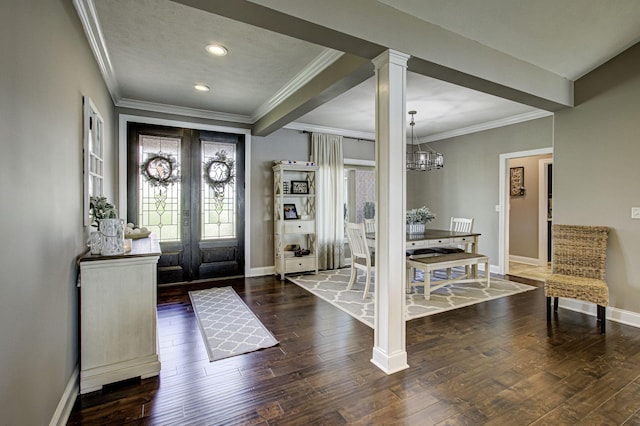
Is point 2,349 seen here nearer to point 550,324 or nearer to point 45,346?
point 45,346

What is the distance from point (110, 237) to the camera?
231 centimetres

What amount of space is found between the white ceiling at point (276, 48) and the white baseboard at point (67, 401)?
2536mm

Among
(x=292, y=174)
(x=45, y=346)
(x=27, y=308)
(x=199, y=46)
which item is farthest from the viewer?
(x=292, y=174)

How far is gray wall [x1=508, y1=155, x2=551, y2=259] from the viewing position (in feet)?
21.3

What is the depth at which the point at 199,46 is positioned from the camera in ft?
9.64

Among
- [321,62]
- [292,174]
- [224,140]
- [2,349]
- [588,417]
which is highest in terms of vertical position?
[321,62]

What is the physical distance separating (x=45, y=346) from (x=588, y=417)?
120 inches

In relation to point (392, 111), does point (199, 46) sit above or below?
above

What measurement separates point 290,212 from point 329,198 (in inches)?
33.1

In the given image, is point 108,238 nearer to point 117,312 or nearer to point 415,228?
point 117,312

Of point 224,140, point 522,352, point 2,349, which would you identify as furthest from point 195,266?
point 522,352

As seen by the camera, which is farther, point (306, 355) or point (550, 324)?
point (550, 324)

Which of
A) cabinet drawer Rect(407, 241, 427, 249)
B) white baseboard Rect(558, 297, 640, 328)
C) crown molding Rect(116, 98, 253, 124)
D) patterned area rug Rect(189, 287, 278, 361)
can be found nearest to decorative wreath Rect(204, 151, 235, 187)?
crown molding Rect(116, 98, 253, 124)

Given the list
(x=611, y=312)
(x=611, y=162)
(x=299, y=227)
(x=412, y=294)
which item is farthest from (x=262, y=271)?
(x=611, y=162)
